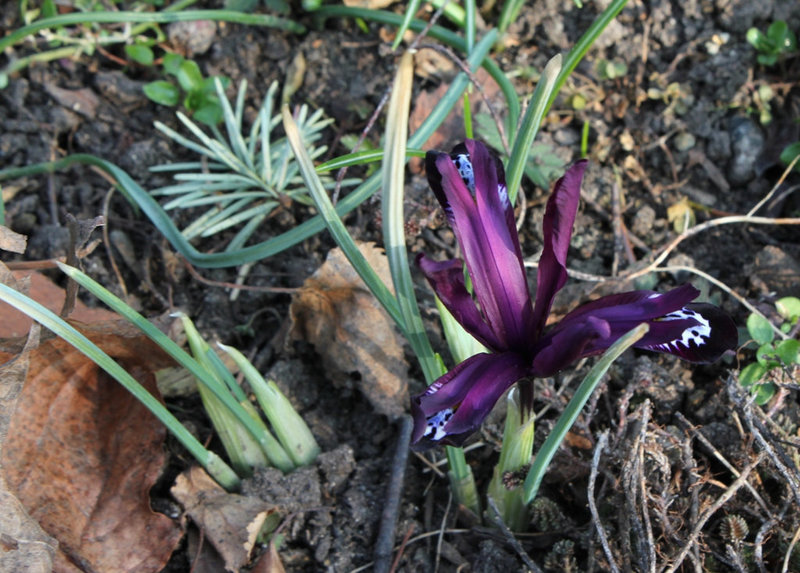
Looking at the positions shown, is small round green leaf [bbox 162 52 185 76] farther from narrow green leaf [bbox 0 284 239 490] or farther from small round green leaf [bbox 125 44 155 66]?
narrow green leaf [bbox 0 284 239 490]

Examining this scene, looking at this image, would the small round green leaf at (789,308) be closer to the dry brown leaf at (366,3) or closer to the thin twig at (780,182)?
the thin twig at (780,182)

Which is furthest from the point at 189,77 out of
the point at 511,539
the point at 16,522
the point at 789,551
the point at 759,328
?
the point at 789,551

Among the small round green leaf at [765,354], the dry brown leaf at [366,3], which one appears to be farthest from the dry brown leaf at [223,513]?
the dry brown leaf at [366,3]

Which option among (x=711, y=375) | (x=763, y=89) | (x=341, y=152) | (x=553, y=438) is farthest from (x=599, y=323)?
(x=763, y=89)

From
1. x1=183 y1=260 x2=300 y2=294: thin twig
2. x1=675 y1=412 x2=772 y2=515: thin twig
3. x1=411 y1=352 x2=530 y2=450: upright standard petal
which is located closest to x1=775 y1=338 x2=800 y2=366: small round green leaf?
x1=675 y1=412 x2=772 y2=515: thin twig

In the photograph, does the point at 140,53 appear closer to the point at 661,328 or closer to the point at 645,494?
the point at 661,328

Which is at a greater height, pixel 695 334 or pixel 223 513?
pixel 695 334
